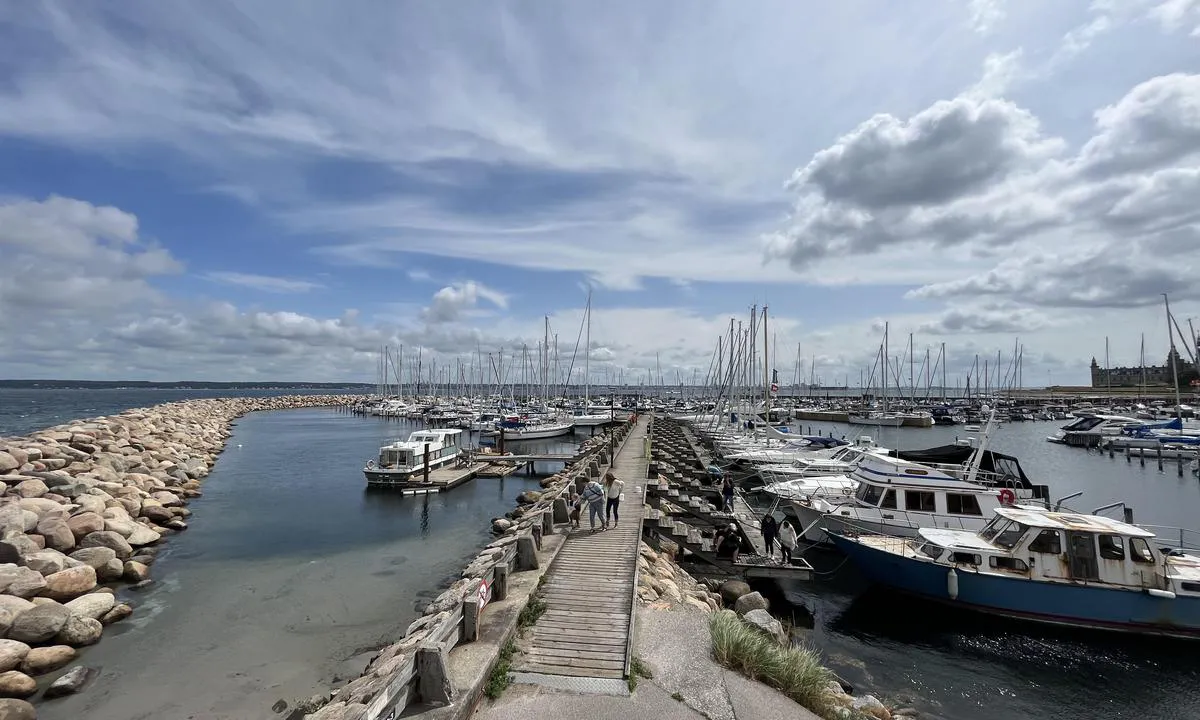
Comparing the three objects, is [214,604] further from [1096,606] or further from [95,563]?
[1096,606]

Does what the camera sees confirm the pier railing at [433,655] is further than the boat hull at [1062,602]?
No

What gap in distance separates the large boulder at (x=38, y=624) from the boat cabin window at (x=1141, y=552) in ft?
95.8

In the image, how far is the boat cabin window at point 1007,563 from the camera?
17.9 m

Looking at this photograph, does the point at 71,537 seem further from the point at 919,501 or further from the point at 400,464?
the point at 919,501

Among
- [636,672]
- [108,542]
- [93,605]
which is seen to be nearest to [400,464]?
[108,542]

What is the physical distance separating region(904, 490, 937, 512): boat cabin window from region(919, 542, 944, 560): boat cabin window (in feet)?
10.5

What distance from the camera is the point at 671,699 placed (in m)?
8.91

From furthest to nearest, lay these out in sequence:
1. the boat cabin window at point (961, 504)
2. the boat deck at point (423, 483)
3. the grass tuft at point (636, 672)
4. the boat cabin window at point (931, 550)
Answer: the boat deck at point (423, 483), the boat cabin window at point (961, 504), the boat cabin window at point (931, 550), the grass tuft at point (636, 672)

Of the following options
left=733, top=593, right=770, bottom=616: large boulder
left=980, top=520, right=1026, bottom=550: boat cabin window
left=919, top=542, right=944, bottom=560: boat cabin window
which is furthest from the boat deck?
left=980, top=520, right=1026, bottom=550: boat cabin window

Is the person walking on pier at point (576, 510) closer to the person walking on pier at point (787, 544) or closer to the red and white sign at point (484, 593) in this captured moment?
the red and white sign at point (484, 593)

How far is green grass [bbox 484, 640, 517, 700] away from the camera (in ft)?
28.8

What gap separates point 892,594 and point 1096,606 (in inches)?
217

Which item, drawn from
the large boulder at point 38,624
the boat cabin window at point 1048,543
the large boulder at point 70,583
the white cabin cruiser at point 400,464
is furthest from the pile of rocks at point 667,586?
the white cabin cruiser at point 400,464

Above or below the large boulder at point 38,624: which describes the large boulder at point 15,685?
below
